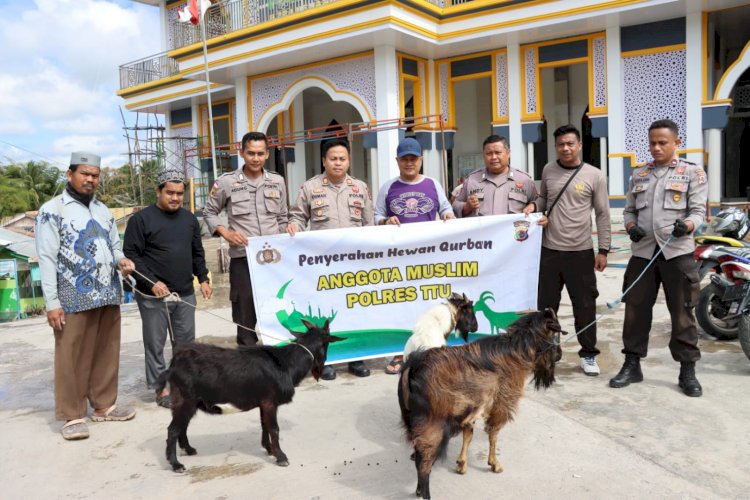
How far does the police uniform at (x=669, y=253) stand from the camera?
390 cm

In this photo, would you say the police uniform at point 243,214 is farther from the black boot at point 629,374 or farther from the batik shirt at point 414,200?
the black boot at point 629,374

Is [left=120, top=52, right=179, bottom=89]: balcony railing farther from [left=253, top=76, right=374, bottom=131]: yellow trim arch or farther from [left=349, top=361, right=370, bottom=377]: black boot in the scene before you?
[left=349, top=361, right=370, bottom=377]: black boot

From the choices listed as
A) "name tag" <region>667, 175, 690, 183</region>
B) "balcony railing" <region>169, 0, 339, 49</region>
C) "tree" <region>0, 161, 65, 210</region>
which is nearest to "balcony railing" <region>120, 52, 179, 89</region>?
"balcony railing" <region>169, 0, 339, 49</region>

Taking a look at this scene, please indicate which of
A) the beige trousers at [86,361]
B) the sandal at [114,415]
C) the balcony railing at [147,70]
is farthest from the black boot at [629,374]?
the balcony railing at [147,70]

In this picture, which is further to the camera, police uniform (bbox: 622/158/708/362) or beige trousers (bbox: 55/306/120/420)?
police uniform (bbox: 622/158/708/362)

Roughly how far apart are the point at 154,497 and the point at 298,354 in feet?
3.09

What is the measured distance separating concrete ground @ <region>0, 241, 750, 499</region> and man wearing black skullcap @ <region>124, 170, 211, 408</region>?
0.49 metres

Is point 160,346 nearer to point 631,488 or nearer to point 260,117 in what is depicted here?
point 631,488

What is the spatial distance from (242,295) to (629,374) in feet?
9.28

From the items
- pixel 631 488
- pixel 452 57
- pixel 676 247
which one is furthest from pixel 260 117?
pixel 631 488

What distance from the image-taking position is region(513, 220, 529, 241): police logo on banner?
4.44 m

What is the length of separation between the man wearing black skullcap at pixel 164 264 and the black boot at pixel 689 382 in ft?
10.7

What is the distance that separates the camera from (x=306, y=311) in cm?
437

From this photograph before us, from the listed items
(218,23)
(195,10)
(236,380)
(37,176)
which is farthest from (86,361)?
(37,176)
